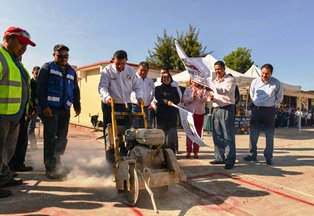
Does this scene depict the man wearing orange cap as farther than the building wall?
No

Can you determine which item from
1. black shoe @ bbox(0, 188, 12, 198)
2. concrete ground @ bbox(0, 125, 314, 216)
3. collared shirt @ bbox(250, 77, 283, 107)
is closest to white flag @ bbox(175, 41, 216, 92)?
collared shirt @ bbox(250, 77, 283, 107)

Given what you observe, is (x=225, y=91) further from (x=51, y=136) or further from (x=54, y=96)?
(x=51, y=136)

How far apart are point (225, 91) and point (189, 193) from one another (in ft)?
7.26

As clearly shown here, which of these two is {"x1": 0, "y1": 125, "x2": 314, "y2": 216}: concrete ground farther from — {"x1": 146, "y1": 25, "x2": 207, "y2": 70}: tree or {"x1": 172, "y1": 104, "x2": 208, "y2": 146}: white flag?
{"x1": 146, "y1": 25, "x2": 207, "y2": 70}: tree

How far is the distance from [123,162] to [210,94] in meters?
2.84

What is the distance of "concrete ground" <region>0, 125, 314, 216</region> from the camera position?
3.12 metres

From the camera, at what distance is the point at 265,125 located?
18.9 ft

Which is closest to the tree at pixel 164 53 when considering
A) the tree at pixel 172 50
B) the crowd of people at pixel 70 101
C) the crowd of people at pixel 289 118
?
the tree at pixel 172 50

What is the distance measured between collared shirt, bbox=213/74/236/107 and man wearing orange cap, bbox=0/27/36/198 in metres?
3.32

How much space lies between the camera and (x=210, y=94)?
5449mm

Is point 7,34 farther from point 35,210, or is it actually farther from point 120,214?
point 120,214

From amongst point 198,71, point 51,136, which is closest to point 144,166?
point 51,136

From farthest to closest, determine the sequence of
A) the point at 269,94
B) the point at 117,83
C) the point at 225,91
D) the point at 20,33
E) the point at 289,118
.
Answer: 1. the point at 289,118
2. the point at 269,94
3. the point at 225,91
4. the point at 117,83
5. the point at 20,33

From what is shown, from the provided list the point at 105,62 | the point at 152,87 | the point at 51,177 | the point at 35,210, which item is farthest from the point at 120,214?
the point at 105,62
